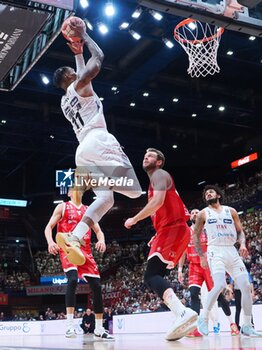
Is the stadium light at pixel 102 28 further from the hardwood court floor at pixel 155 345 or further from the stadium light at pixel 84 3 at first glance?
the hardwood court floor at pixel 155 345

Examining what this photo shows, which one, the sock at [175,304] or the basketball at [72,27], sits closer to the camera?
the sock at [175,304]

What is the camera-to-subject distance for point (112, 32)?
717 inches

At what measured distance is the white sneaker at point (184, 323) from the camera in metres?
4.64

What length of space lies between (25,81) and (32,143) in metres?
6.28

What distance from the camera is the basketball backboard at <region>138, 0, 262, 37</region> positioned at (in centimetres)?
799

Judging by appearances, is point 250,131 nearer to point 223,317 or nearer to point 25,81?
point 25,81

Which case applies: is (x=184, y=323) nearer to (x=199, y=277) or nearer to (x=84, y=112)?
(x=84, y=112)

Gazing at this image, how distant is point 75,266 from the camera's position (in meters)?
6.93

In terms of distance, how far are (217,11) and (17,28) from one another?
10.5ft

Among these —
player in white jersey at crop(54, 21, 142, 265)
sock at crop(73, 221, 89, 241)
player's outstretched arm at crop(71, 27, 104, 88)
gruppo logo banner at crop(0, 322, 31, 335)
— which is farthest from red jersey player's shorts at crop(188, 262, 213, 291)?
gruppo logo banner at crop(0, 322, 31, 335)

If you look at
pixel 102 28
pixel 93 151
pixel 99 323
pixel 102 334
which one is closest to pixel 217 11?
pixel 93 151

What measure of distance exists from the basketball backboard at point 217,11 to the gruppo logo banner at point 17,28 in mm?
1708

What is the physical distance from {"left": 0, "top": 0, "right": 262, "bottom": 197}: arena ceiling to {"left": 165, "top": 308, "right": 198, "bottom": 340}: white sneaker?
36.9ft

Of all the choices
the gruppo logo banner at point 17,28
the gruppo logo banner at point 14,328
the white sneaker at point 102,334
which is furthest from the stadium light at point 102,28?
the white sneaker at point 102,334
